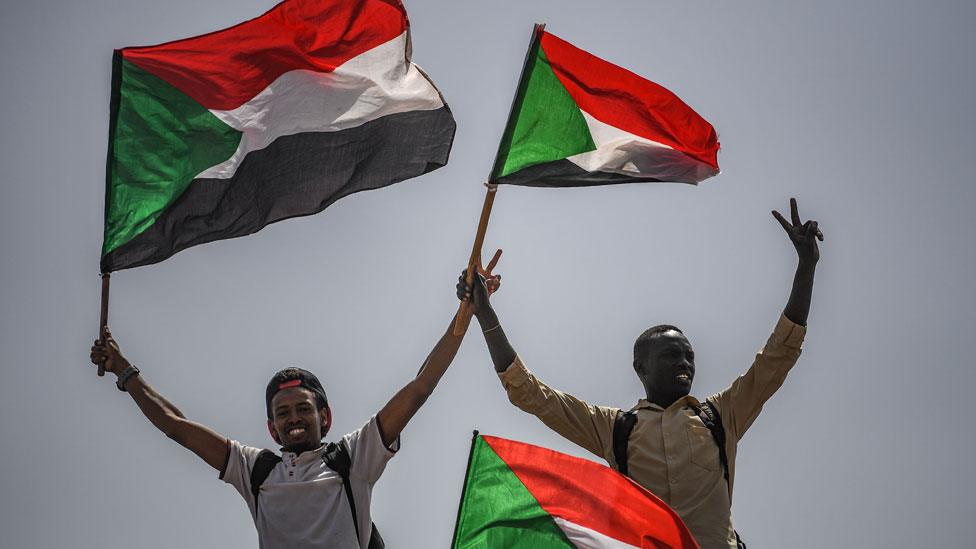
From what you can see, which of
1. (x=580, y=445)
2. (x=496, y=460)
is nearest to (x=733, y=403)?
(x=580, y=445)

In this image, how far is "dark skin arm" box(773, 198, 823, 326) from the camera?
31.6ft

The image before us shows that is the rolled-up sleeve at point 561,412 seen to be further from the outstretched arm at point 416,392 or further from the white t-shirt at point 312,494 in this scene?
the white t-shirt at point 312,494

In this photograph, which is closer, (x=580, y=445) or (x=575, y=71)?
(x=580, y=445)

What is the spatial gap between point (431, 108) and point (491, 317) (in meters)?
1.96

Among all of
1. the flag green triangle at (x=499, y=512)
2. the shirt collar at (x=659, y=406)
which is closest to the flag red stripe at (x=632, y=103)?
the shirt collar at (x=659, y=406)

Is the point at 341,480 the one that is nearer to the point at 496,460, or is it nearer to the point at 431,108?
the point at 496,460

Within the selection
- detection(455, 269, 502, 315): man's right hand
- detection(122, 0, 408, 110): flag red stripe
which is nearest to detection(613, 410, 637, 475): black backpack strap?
detection(455, 269, 502, 315): man's right hand

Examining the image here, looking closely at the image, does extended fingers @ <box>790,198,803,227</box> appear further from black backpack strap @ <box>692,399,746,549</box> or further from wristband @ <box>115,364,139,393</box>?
wristband @ <box>115,364,139,393</box>

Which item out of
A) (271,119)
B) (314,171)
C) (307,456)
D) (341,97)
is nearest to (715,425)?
(307,456)

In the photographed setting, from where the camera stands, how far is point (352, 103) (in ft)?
34.1

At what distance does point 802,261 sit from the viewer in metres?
9.76

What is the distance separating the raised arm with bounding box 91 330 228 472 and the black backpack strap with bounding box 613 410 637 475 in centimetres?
298

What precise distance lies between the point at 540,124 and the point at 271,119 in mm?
2266

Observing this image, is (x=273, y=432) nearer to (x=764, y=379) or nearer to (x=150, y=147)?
(x=150, y=147)
